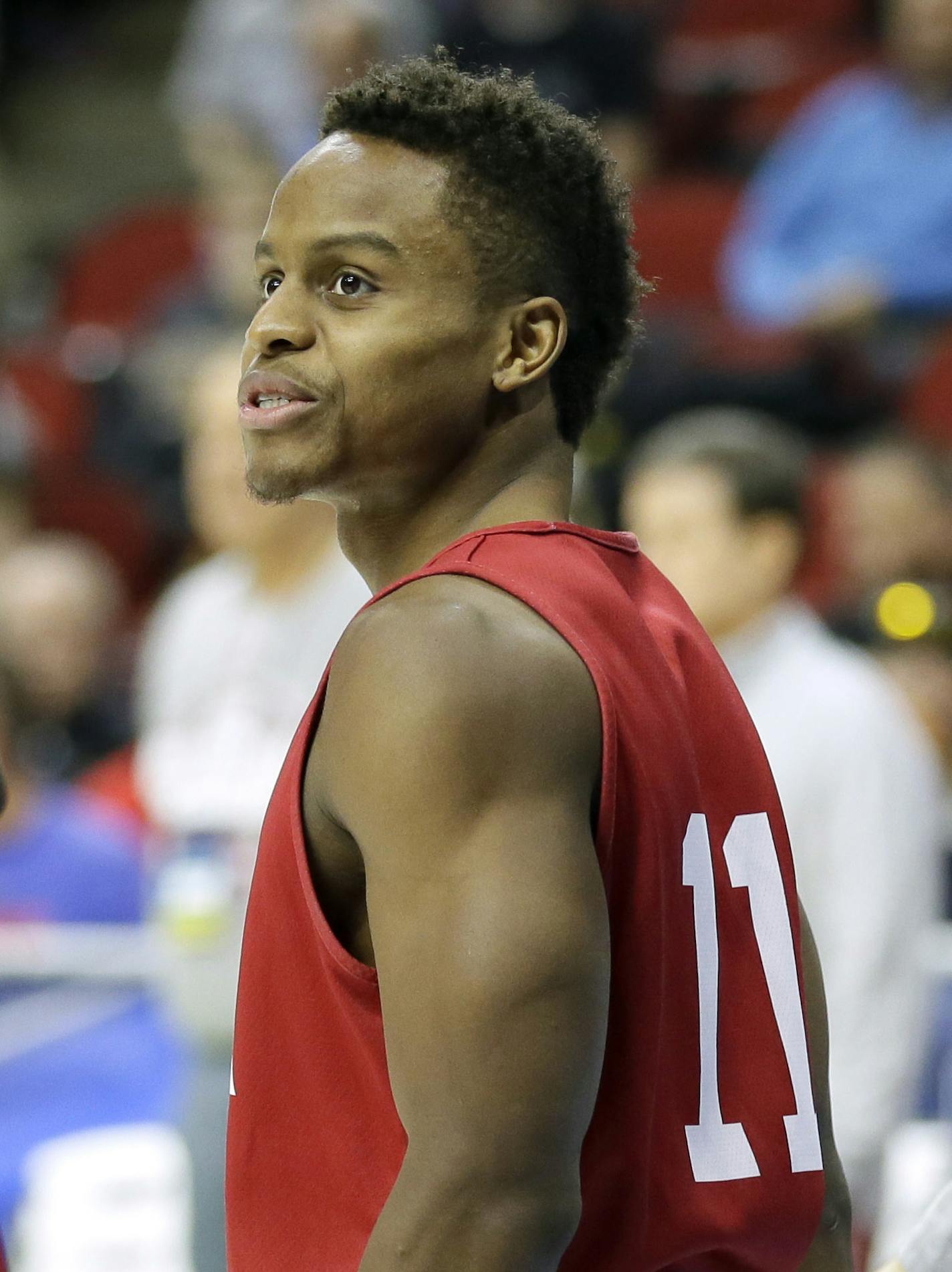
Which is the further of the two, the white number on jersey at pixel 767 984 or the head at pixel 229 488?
the head at pixel 229 488

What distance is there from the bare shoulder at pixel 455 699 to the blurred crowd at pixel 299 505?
0.60 meters

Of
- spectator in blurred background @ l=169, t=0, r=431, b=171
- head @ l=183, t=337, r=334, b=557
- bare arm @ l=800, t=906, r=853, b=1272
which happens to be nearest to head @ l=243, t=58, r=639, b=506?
bare arm @ l=800, t=906, r=853, b=1272

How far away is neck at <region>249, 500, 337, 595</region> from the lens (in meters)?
3.60

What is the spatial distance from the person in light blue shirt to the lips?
4.27m

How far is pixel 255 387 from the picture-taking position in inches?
57.1

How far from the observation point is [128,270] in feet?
24.0

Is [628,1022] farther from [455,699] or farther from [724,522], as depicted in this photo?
[724,522]

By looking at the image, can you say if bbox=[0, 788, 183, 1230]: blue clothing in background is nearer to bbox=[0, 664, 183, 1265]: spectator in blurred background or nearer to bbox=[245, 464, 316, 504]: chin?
bbox=[0, 664, 183, 1265]: spectator in blurred background

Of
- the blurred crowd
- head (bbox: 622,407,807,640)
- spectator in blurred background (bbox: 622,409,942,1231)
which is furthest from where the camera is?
head (bbox: 622,407,807,640)

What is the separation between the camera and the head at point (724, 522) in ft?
10.7

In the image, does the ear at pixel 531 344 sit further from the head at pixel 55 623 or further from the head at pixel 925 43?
the head at pixel 925 43

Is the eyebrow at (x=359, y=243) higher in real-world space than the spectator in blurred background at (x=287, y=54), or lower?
lower

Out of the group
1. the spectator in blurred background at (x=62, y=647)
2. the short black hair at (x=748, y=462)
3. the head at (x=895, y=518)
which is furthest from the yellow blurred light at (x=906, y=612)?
the spectator in blurred background at (x=62, y=647)

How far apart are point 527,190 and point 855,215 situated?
4734mm
